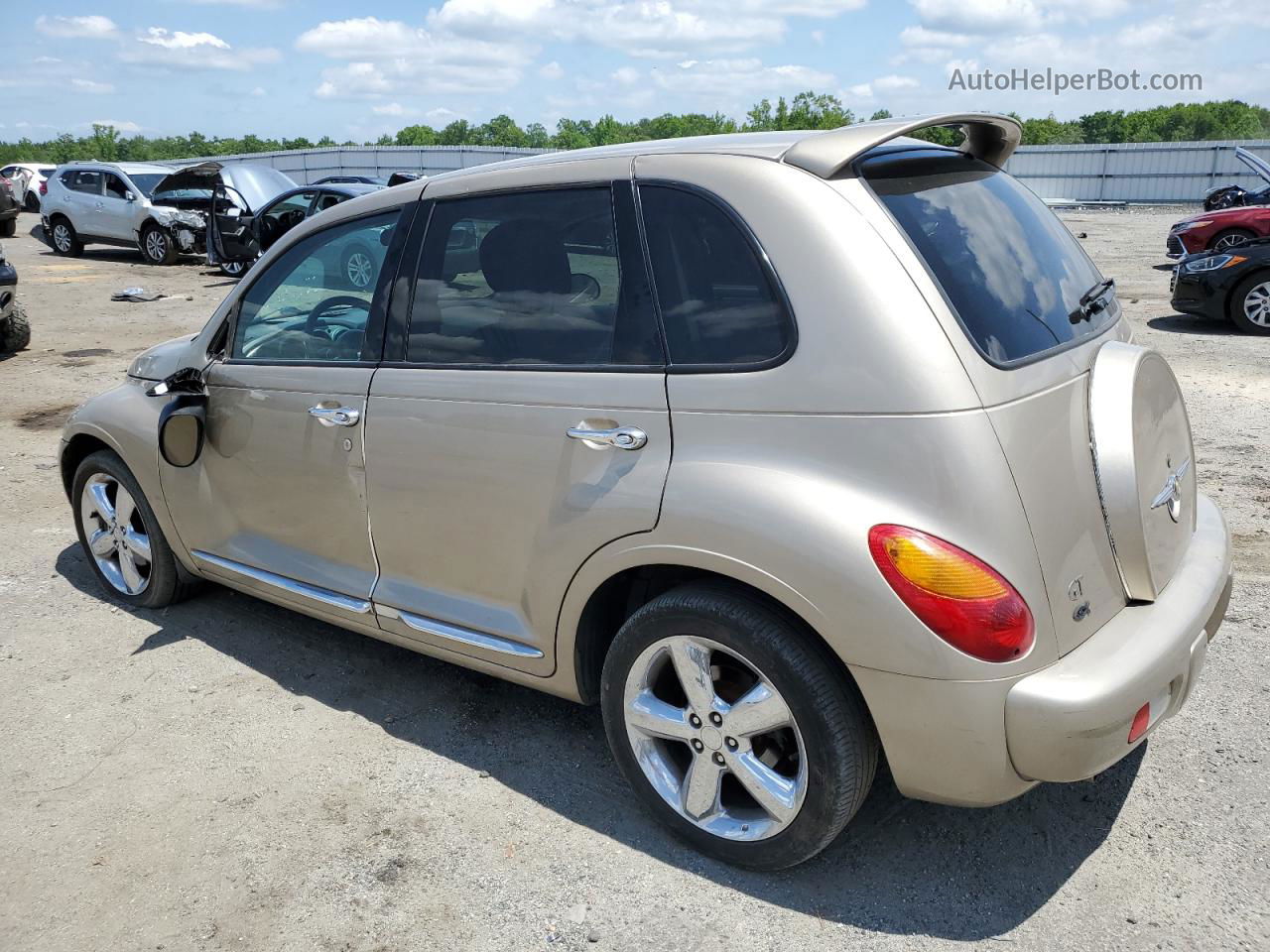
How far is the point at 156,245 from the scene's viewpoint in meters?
19.5

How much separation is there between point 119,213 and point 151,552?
18147 mm

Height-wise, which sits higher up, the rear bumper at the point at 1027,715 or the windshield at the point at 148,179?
the windshield at the point at 148,179

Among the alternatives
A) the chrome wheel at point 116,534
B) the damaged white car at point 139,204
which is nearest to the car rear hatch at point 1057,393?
the chrome wheel at point 116,534

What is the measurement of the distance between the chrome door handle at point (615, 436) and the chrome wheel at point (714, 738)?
0.53 meters

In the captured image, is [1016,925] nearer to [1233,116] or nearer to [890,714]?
[890,714]

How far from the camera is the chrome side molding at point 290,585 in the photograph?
3643 mm

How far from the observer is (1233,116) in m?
74.1

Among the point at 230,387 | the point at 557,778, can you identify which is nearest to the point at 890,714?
the point at 557,778

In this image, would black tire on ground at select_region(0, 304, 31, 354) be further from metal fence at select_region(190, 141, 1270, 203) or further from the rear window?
metal fence at select_region(190, 141, 1270, 203)

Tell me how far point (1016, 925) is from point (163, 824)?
245 centimetres

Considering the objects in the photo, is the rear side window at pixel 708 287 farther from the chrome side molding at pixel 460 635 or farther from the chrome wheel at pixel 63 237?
the chrome wheel at pixel 63 237

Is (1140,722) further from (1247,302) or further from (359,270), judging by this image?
(1247,302)

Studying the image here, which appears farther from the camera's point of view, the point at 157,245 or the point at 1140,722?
the point at 157,245

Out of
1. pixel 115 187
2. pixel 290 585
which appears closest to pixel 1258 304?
→ pixel 290 585
